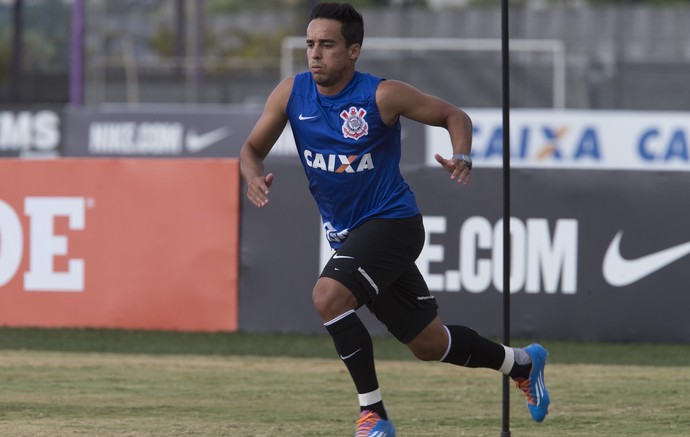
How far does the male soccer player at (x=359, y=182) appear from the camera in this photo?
7.04m

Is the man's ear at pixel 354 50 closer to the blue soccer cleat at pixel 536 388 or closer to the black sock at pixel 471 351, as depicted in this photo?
the black sock at pixel 471 351

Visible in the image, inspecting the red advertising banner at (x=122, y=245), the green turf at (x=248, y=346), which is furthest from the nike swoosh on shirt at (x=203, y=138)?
the green turf at (x=248, y=346)

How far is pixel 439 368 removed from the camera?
11.2 metres

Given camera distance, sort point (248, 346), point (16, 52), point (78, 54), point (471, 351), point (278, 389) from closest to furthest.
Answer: point (471, 351), point (278, 389), point (248, 346), point (78, 54), point (16, 52)

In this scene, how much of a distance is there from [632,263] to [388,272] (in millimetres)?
5579

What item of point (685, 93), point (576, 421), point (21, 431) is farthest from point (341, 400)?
point (685, 93)

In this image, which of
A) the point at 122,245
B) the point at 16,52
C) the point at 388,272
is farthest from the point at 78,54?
the point at 388,272

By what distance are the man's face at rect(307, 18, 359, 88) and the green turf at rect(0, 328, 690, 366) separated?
16.3 ft

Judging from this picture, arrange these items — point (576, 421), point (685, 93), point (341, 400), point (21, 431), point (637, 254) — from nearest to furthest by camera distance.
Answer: point (21, 431)
point (576, 421)
point (341, 400)
point (637, 254)
point (685, 93)

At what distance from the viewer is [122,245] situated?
1283 centimetres

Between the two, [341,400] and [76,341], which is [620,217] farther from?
[76,341]

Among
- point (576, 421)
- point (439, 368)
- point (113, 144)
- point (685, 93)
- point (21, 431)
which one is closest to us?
point (21, 431)

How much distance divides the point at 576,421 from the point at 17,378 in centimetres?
402

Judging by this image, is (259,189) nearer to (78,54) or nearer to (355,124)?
(355,124)
